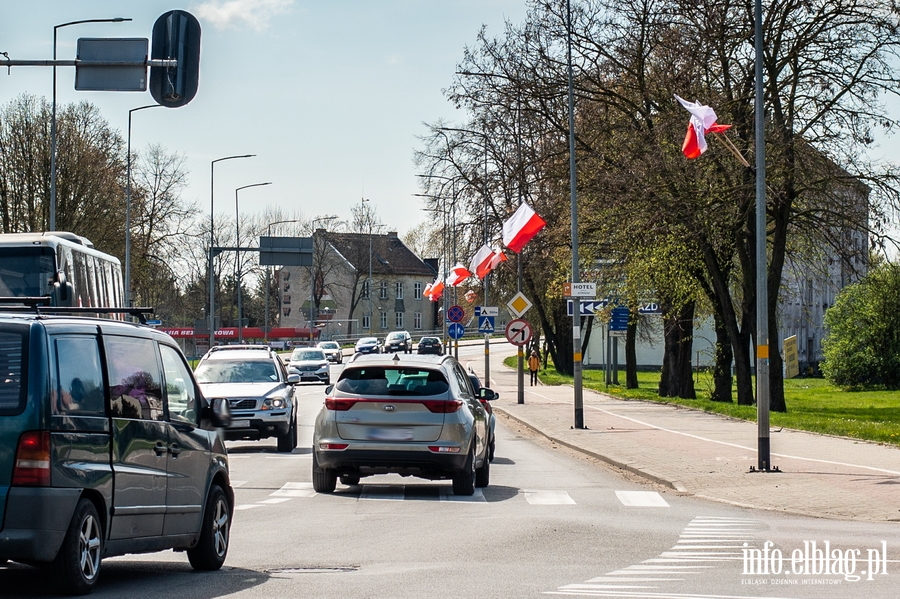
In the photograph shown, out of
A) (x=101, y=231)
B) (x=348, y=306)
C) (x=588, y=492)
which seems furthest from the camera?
(x=348, y=306)

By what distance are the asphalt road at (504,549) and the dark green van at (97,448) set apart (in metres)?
0.38

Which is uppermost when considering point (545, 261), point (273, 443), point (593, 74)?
point (593, 74)

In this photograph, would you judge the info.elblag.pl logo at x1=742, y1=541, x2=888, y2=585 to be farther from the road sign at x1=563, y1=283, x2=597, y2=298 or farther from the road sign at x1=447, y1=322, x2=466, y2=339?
the road sign at x1=447, y1=322, x2=466, y2=339

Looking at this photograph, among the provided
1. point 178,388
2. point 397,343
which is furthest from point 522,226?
point 397,343

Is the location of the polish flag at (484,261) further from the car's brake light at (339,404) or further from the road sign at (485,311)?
the car's brake light at (339,404)

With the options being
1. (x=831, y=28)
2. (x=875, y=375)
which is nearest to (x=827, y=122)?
(x=831, y=28)

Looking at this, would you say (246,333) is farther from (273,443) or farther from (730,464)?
(730,464)

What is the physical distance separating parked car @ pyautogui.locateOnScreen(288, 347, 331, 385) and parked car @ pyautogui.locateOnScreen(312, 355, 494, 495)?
3766cm

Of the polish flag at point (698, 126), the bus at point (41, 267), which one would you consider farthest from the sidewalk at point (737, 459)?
the bus at point (41, 267)

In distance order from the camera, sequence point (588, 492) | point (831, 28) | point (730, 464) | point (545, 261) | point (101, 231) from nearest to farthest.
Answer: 1. point (588, 492)
2. point (730, 464)
3. point (831, 28)
4. point (545, 261)
5. point (101, 231)

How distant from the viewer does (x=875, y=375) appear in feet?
216

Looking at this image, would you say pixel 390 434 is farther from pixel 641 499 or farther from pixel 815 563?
pixel 815 563

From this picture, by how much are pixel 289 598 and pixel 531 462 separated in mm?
12645

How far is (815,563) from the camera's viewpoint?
9570 millimetres
